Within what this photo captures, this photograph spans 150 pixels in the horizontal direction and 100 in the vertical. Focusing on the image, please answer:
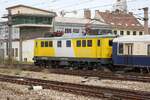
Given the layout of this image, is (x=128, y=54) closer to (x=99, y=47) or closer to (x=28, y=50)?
(x=99, y=47)

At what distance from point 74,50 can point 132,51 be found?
22.6 feet

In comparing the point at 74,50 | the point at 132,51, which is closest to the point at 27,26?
the point at 74,50

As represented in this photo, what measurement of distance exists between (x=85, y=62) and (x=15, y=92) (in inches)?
710

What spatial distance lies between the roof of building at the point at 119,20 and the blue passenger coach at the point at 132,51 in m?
54.4

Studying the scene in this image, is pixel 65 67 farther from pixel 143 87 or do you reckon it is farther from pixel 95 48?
pixel 143 87

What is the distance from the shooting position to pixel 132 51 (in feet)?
101

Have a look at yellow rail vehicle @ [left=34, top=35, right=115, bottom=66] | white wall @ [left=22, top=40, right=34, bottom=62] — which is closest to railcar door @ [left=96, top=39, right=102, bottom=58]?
yellow rail vehicle @ [left=34, top=35, right=115, bottom=66]

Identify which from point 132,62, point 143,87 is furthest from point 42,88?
point 132,62

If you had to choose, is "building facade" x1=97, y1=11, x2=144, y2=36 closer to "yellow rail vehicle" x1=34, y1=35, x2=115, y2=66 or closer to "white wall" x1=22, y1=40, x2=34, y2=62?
"white wall" x1=22, y1=40, x2=34, y2=62

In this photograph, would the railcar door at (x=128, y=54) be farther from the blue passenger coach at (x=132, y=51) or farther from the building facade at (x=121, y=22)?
the building facade at (x=121, y=22)

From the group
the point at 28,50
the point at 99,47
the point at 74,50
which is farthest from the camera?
the point at 28,50

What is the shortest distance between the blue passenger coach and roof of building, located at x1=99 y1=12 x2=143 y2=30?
2143 inches

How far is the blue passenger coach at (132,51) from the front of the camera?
29.7 m

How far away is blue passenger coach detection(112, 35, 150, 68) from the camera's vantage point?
29672mm
